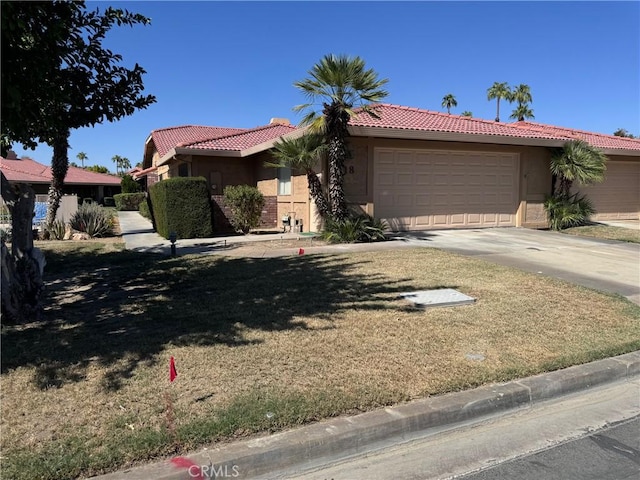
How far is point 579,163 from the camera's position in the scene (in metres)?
16.0

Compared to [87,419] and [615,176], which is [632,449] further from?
[615,176]

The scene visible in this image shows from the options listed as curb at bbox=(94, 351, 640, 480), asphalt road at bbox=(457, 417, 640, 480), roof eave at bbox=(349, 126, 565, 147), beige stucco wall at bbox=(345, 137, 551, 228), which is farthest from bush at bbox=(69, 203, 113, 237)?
asphalt road at bbox=(457, 417, 640, 480)

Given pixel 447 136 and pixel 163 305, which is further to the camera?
pixel 447 136

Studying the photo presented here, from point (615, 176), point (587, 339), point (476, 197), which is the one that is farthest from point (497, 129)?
point (587, 339)

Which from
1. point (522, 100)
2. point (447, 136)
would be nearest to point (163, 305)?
point (447, 136)

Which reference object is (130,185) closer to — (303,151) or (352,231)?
(303,151)

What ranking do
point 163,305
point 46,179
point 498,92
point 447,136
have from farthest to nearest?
point 498,92 → point 46,179 → point 447,136 → point 163,305

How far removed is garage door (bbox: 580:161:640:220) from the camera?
18625mm

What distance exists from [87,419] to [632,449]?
3.82m

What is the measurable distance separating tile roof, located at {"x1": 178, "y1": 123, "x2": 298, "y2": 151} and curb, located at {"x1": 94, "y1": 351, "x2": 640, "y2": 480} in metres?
12.2

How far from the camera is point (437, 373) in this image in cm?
438

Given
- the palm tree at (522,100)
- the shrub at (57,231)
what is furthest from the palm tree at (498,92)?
the shrub at (57,231)

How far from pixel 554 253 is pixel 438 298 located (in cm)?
555

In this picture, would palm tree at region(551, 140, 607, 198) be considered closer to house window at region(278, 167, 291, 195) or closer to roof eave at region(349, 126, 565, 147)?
roof eave at region(349, 126, 565, 147)
